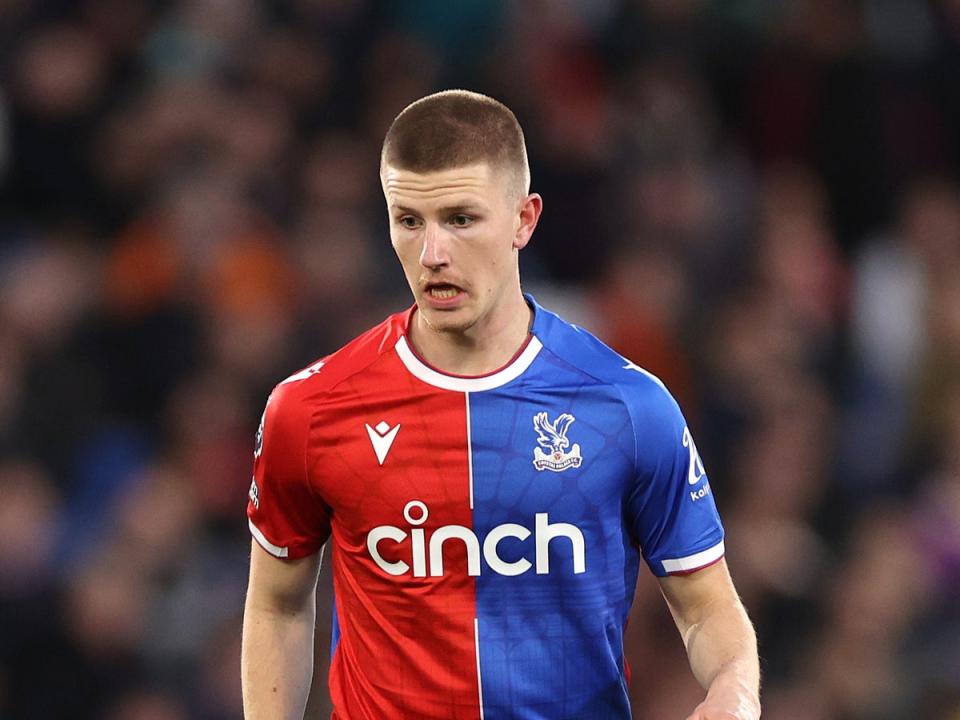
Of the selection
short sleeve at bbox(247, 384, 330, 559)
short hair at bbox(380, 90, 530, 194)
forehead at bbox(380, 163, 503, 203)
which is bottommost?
short sleeve at bbox(247, 384, 330, 559)

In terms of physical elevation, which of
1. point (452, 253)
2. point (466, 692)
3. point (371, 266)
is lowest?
point (466, 692)

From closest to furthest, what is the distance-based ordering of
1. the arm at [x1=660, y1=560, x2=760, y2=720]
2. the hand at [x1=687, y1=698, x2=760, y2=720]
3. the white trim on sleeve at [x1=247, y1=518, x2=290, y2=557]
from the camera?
the hand at [x1=687, y1=698, x2=760, y2=720]
the arm at [x1=660, y1=560, x2=760, y2=720]
the white trim on sleeve at [x1=247, y1=518, x2=290, y2=557]

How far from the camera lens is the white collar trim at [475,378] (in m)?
4.09

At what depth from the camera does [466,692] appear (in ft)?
13.1

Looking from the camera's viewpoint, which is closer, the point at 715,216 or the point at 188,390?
the point at 188,390

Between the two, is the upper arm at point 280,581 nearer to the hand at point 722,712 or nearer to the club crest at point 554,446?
the club crest at point 554,446

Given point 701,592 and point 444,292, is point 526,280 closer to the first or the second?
point 701,592

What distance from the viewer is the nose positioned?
12.6ft

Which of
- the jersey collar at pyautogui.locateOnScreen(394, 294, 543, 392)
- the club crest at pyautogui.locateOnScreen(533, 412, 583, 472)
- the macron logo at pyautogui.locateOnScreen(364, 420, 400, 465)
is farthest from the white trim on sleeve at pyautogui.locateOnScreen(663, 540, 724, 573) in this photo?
the macron logo at pyautogui.locateOnScreen(364, 420, 400, 465)

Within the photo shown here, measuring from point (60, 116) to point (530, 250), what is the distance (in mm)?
2432

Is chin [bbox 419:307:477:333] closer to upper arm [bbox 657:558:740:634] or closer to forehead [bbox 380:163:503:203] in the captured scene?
forehead [bbox 380:163:503:203]

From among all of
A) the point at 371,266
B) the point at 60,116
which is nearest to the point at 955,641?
the point at 371,266

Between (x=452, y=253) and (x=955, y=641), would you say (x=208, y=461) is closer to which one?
(x=955, y=641)

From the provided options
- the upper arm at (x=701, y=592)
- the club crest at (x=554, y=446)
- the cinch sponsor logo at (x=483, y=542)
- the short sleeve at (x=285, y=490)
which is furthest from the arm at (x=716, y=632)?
the short sleeve at (x=285, y=490)
